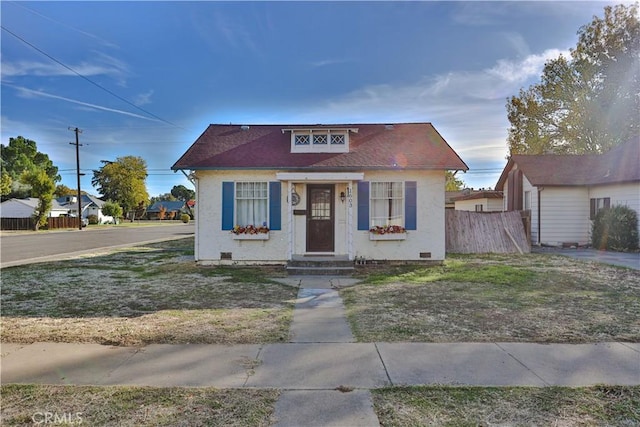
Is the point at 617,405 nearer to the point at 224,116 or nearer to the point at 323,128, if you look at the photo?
the point at 323,128

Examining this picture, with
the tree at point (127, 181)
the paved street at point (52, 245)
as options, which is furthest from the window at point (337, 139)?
the tree at point (127, 181)

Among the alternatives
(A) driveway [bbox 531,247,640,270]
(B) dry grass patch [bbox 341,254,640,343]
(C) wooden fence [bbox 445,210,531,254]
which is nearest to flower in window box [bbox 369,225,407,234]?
(B) dry grass patch [bbox 341,254,640,343]

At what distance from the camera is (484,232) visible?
50.5ft

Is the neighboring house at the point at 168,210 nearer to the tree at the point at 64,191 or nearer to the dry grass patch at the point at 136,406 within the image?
the tree at the point at 64,191

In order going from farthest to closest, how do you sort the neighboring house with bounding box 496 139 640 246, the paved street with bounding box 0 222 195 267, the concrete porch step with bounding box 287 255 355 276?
the neighboring house with bounding box 496 139 640 246 < the paved street with bounding box 0 222 195 267 < the concrete porch step with bounding box 287 255 355 276

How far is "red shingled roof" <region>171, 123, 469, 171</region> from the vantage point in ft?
35.9

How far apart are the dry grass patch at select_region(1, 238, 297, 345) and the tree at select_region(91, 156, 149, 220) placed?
61.0m

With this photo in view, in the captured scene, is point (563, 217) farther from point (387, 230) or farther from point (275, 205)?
point (275, 205)

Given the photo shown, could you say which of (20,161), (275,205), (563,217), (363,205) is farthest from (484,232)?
(20,161)

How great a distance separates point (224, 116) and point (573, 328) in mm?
15260

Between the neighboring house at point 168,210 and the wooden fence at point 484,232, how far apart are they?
70.8 meters

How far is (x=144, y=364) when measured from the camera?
3949 millimetres

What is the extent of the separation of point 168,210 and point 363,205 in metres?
83.5

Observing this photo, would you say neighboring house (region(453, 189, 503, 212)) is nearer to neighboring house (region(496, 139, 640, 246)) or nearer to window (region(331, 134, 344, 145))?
neighboring house (region(496, 139, 640, 246))
